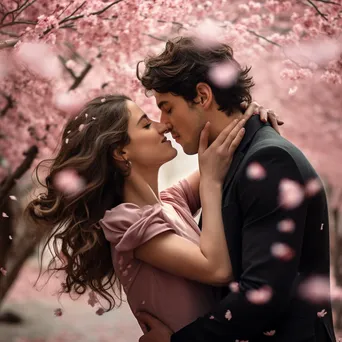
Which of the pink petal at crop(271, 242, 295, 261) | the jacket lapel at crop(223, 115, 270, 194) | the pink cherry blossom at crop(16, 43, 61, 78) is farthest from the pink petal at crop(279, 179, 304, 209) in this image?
the pink cherry blossom at crop(16, 43, 61, 78)

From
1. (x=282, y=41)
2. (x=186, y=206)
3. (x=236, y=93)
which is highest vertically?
(x=236, y=93)

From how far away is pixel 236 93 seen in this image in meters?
2.68

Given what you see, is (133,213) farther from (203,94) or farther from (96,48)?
(96,48)

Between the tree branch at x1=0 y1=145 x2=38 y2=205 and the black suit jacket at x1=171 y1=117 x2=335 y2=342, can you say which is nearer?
the black suit jacket at x1=171 y1=117 x2=335 y2=342

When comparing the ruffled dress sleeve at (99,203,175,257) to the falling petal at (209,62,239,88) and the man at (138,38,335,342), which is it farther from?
the falling petal at (209,62,239,88)

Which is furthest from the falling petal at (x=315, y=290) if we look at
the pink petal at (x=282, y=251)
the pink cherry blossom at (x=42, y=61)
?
the pink cherry blossom at (x=42, y=61)

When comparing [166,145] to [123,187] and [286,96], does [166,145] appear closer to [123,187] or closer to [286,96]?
[123,187]

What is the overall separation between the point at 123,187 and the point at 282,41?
2.75m

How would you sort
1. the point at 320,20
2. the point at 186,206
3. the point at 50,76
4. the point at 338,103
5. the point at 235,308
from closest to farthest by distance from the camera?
1. the point at 235,308
2. the point at 186,206
3. the point at 320,20
4. the point at 50,76
5. the point at 338,103

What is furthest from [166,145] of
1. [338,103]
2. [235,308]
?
[338,103]

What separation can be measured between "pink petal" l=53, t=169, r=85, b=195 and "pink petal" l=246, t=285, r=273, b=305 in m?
0.80

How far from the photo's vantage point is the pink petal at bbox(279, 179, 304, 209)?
7.48ft

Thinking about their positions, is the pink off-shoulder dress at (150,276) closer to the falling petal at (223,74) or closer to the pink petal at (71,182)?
the pink petal at (71,182)

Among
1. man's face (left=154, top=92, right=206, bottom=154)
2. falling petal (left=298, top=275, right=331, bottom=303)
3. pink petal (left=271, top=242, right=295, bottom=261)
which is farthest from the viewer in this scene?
man's face (left=154, top=92, right=206, bottom=154)
